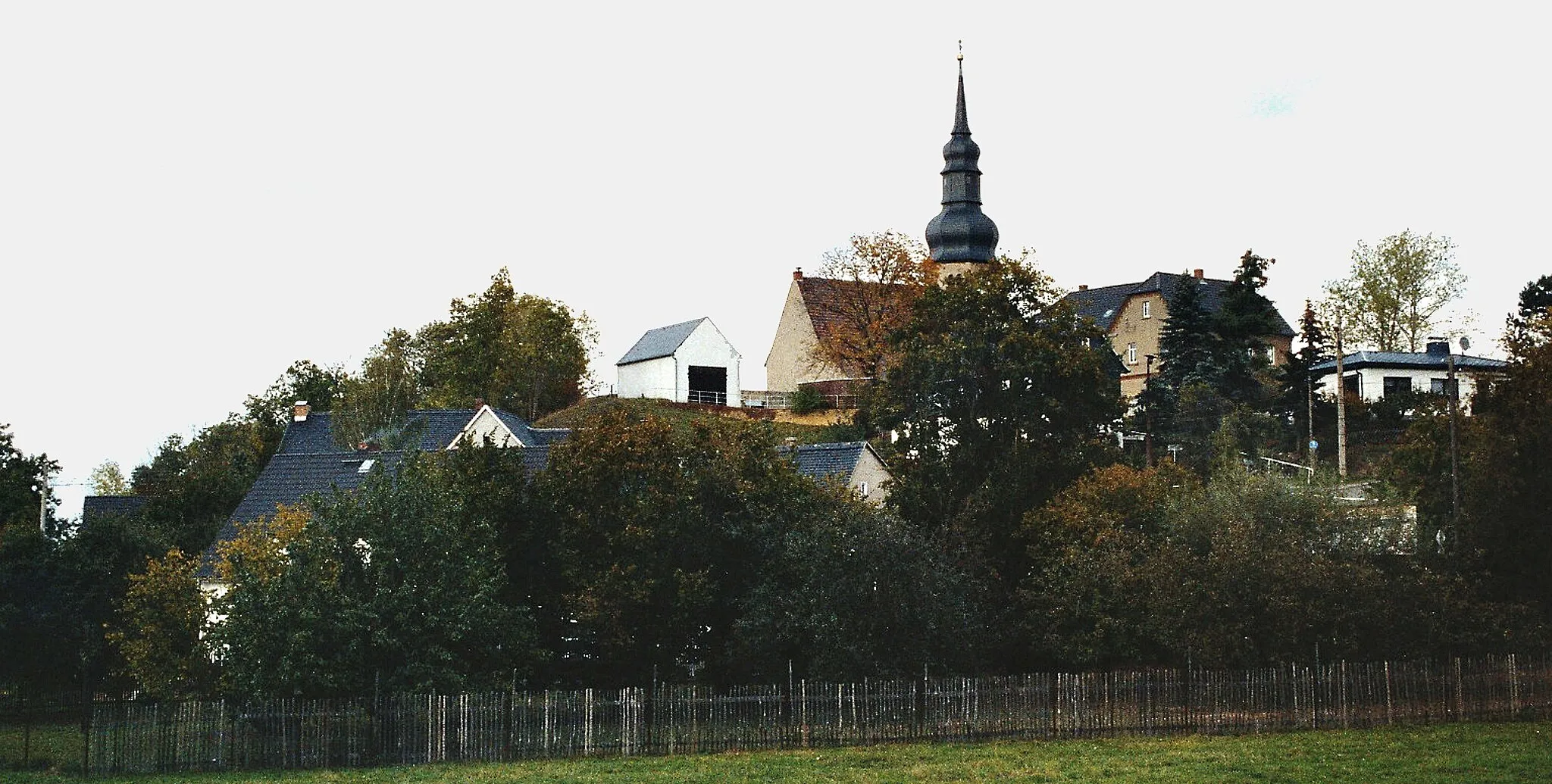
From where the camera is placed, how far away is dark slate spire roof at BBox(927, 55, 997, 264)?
295 feet

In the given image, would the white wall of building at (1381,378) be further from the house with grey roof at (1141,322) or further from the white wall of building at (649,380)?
the white wall of building at (649,380)

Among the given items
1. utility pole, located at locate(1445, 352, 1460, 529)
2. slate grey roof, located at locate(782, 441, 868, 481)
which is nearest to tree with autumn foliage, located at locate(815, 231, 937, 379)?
slate grey roof, located at locate(782, 441, 868, 481)

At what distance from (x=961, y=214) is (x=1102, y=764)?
62.1 metres

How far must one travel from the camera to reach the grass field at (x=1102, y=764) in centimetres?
2895

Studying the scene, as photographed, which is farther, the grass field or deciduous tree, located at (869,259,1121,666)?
deciduous tree, located at (869,259,1121,666)

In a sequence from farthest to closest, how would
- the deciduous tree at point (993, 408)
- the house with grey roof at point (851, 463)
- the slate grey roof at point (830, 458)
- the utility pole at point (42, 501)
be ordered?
1. the utility pole at point (42, 501)
2. the house with grey roof at point (851, 463)
3. the slate grey roof at point (830, 458)
4. the deciduous tree at point (993, 408)

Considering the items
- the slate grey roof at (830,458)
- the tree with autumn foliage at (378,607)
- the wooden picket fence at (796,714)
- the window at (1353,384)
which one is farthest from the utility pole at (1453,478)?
the window at (1353,384)

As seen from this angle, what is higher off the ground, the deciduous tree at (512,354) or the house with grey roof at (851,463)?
the deciduous tree at (512,354)

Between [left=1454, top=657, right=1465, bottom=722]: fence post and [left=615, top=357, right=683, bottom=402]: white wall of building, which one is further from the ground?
[left=615, top=357, right=683, bottom=402]: white wall of building

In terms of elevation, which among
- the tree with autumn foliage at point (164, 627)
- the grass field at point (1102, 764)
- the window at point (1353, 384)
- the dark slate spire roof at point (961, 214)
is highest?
the dark slate spire roof at point (961, 214)

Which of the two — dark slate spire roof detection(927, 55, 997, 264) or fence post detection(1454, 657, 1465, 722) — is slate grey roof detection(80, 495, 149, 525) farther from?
fence post detection(1454, 657, 1465, 722)

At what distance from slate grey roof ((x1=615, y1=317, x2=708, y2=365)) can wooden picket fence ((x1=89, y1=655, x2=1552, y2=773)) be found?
63156 millimetres

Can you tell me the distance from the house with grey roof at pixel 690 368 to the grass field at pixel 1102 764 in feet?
207

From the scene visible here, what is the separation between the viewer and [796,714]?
3491 centimetres
